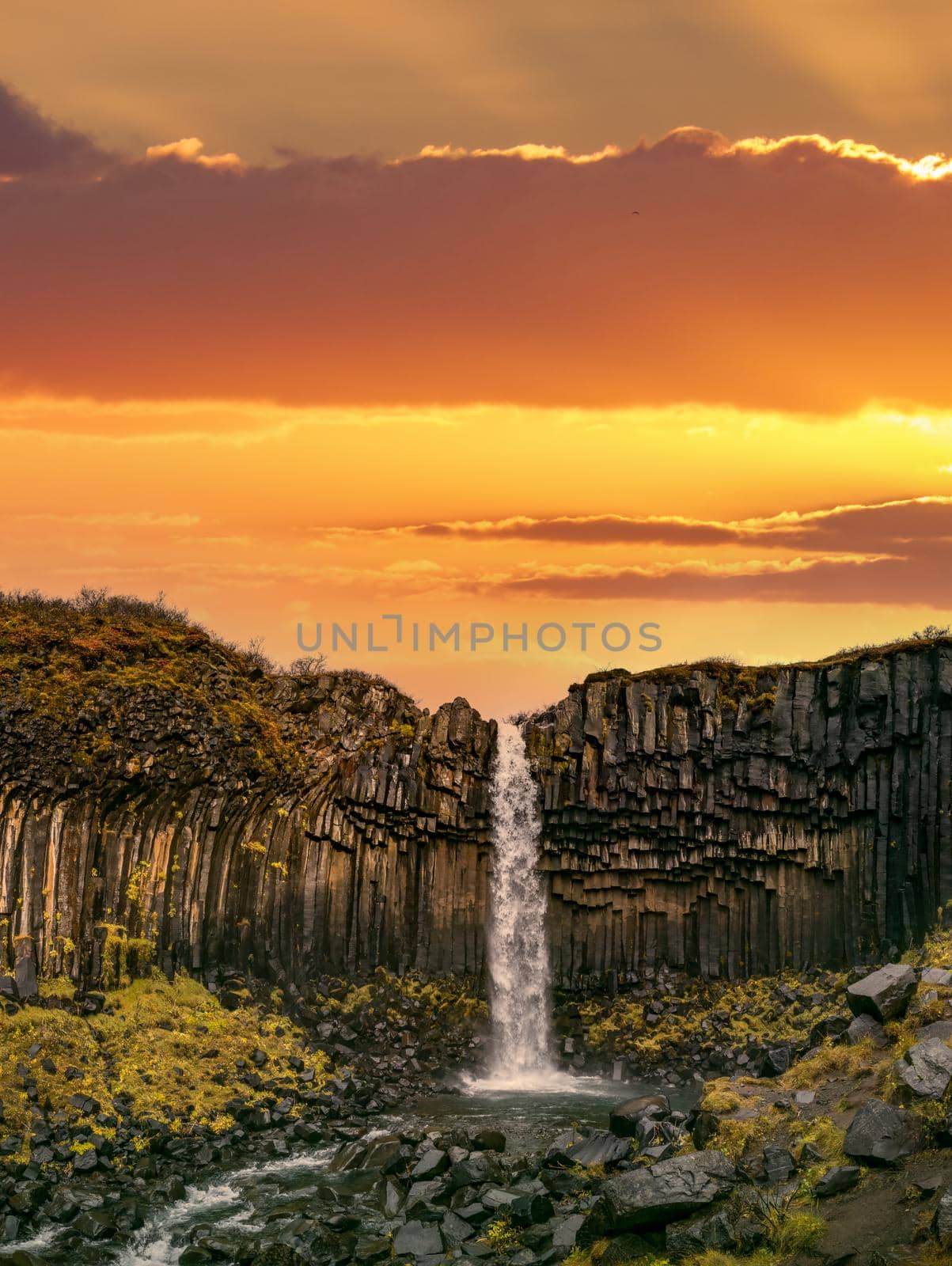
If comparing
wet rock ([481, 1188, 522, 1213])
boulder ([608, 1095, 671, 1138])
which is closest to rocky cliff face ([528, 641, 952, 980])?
boulder ([608, 1095, 671, 1138])

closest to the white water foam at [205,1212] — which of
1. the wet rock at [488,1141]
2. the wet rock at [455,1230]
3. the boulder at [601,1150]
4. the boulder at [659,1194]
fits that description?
the wet rock at [488,1141]

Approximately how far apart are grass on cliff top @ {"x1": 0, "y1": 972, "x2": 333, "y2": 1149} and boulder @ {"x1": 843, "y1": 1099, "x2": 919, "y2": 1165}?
13.9m

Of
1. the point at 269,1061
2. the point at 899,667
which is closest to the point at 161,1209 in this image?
the point at 269,1061

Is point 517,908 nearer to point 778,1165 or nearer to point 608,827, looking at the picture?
point 608,827

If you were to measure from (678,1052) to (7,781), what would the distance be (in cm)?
1829

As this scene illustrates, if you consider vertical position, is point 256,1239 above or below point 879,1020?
below

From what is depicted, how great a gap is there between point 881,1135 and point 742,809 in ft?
60.9

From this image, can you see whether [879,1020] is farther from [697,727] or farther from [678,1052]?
[697,727]

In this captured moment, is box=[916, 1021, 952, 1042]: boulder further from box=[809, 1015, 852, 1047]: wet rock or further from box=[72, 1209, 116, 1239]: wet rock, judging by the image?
box=[72, 1209, 116, 1239]: wet rock

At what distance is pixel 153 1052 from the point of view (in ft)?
92.0

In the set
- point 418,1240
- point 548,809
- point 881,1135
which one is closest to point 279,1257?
point 418,1240

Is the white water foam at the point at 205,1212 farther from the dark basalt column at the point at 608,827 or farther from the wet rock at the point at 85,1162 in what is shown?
the dark basalt column at the point at 608,827

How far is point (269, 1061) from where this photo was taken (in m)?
29.4

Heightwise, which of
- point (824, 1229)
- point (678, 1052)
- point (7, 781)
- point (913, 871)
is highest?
point (7, 781)
